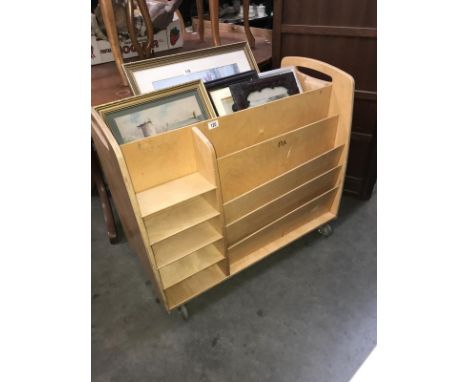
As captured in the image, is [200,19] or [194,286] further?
[200,19]

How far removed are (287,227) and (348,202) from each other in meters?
0.61

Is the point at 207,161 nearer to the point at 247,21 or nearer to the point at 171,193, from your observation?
the point at 171,193

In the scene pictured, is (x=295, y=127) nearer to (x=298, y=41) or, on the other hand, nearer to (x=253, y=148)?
(x=253, y=148)

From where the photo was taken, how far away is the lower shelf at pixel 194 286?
3.99 ft

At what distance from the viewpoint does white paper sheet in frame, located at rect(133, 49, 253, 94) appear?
108 cm

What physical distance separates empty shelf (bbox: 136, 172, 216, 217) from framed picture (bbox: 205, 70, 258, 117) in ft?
0.87

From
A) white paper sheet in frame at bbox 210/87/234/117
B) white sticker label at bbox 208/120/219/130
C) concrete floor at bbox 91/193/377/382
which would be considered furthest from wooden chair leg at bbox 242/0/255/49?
concrete floor at bbox 91/193/377/382

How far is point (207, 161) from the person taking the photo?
974 mm

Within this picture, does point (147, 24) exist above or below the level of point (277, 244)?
above

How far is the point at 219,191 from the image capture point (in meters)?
1.02

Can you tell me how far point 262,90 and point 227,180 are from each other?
392mm

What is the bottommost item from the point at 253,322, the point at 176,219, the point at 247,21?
the point at 253,322

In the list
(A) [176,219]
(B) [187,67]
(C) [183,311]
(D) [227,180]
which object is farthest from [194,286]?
(B) [187,67]

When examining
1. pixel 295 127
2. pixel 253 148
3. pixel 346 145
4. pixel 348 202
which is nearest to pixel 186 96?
pixel 253 148
